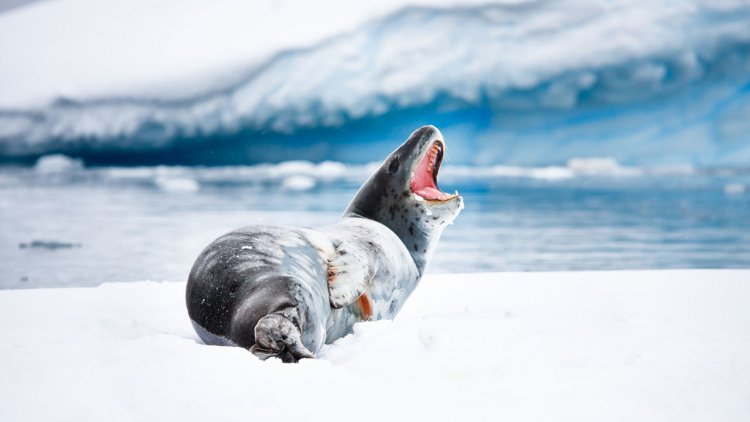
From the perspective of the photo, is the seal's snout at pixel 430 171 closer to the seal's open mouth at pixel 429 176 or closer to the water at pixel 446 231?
the seal's open mouth at pixel 429 176

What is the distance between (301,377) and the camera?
209cm

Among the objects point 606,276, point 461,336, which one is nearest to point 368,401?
point 461,336

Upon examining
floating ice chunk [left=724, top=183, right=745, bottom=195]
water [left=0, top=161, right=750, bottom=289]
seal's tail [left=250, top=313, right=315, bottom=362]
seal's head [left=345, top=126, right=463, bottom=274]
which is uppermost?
seal's tail [left=250, top=313, right=315, bottom=362]

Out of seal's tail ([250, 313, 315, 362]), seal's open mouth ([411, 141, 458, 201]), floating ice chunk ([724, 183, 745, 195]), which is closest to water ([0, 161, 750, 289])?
floating ice chunk ([724, 183, 745, 195])

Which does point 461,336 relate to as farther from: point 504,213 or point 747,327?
point 504,213

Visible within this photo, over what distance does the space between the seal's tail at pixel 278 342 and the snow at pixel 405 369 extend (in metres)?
0.10

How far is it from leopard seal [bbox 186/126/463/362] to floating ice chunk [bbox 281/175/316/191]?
24319mm

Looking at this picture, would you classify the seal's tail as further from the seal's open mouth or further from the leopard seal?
the seal's open mouth

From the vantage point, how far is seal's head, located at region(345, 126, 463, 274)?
405 centimetres

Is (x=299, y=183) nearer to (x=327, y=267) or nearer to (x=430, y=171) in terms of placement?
(x=430, y=171)

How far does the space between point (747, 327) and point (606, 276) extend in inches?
87.4

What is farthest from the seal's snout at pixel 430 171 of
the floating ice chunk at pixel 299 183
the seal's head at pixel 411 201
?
the floating ice chunk at pixel 299 183

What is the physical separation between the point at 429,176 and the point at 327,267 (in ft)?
4.26

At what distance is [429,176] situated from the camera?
4.23 meters
